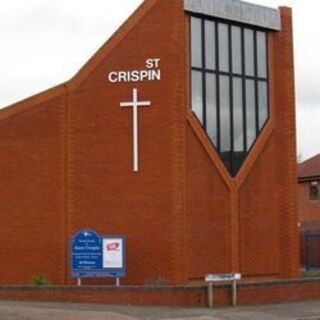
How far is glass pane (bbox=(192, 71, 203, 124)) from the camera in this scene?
26000mm

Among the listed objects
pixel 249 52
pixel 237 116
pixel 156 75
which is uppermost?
pixel 249 52

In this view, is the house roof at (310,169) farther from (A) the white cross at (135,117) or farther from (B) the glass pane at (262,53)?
(A) the white cross at (135,117)

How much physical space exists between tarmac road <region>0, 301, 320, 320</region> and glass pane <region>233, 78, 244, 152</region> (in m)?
6.49

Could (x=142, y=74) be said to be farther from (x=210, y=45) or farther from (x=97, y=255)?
(x=97, y=255)

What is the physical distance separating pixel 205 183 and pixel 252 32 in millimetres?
5592

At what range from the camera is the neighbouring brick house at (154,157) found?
25.3 meters

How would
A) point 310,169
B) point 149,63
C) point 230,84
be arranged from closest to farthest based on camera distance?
point 149,63, point 230,84, point 310,169

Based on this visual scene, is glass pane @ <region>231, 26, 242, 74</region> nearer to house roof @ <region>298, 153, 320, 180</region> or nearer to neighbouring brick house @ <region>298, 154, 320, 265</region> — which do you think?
neighbouring brick house @ <region>298, 154, 320, 265</region>

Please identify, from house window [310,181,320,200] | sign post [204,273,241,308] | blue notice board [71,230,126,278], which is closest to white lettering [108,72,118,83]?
blue notice board [71,230,126,278]

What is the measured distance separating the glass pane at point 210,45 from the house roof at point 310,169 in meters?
21.0

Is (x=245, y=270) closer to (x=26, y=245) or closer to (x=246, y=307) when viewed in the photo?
(x=246, y=307)

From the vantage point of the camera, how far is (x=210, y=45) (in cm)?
2647

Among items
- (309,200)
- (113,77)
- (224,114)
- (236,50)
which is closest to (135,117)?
(113,77)

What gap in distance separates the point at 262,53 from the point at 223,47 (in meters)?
1.73
